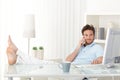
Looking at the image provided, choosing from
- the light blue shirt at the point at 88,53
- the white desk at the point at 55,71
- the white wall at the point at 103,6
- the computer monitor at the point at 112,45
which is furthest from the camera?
the white wall at the point at 103,6

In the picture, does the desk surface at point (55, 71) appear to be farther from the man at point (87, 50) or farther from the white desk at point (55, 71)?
the man at point (87, 50)

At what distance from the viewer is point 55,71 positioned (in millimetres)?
2635

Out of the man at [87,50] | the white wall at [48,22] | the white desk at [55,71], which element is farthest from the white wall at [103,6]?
the white desk at [55,71]

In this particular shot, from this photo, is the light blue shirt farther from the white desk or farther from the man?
the white desk

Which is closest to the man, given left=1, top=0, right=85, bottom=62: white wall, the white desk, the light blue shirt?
the light blue shirt

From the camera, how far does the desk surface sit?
2490 millimetres

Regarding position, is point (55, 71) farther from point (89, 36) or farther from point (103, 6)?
point (103, 6)

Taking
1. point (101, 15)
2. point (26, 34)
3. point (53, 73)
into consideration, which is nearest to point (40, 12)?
point (26, 34)

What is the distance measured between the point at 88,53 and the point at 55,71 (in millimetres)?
1331

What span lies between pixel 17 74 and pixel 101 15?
252 cm

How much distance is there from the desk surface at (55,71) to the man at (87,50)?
Answer: 82 centimetres

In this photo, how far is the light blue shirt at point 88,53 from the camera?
3.79 metres

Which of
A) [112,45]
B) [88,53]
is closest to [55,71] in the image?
[112,45]

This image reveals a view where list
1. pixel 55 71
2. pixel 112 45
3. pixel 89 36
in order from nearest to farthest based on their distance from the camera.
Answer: pixel 55 71 → pixel 112 45 → pixel 89 36
